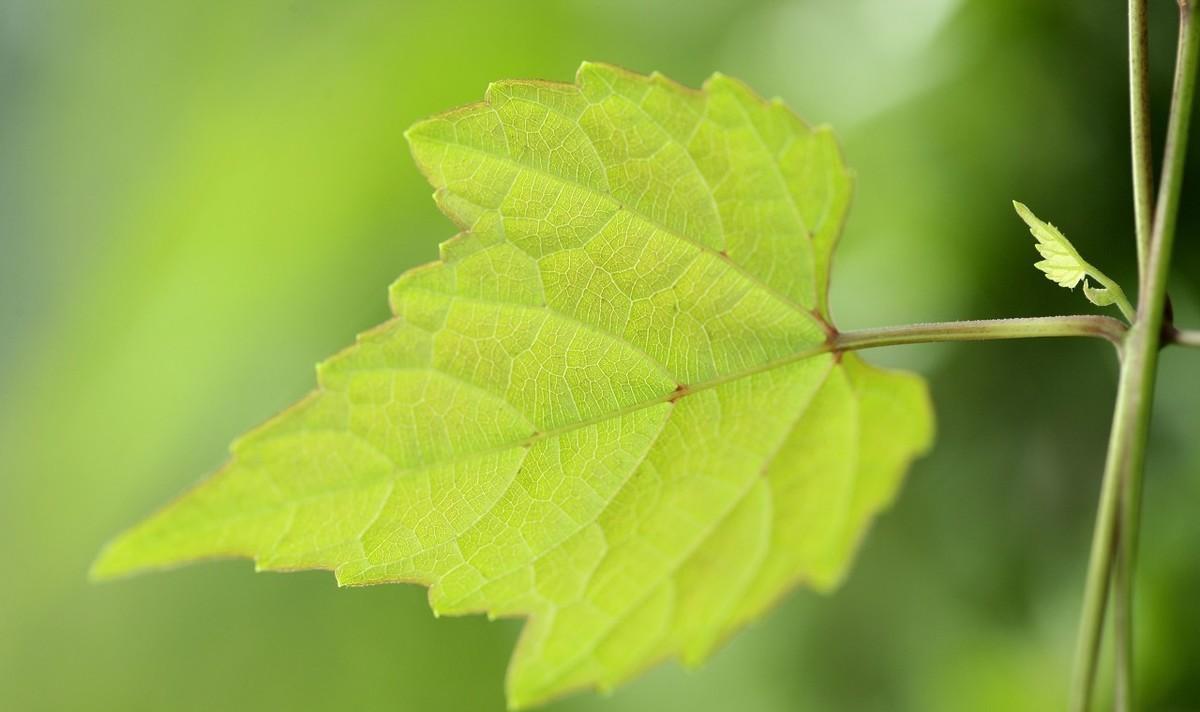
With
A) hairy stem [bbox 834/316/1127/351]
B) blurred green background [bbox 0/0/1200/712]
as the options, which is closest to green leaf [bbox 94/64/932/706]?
hairy stem [bbox 834/316/1127/351]

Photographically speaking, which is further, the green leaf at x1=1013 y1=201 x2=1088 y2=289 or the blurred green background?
the blurred green background

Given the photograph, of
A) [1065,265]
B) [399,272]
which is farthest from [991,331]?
[399,272]

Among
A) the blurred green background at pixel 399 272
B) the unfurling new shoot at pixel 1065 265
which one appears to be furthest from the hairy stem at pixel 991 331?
the blurred green background at pixel 399 272

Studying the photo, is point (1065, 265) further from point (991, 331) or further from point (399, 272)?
point (399, 272)

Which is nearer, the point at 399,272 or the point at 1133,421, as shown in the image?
the point at 1133,421

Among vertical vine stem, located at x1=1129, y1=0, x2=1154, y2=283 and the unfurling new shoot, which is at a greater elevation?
vertical vine stem, located at x1=1129, y1=0, x2=1154, y2=283

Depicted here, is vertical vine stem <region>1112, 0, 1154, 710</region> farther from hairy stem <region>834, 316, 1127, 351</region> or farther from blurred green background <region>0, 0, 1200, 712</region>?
blurred green background <region>0, 0, 1200, 712</region>

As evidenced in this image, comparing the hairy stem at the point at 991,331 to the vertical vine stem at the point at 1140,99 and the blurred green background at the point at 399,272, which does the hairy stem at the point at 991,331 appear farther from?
the blurred green background at the point at 399,272

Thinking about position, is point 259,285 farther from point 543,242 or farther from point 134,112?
point 543,242
